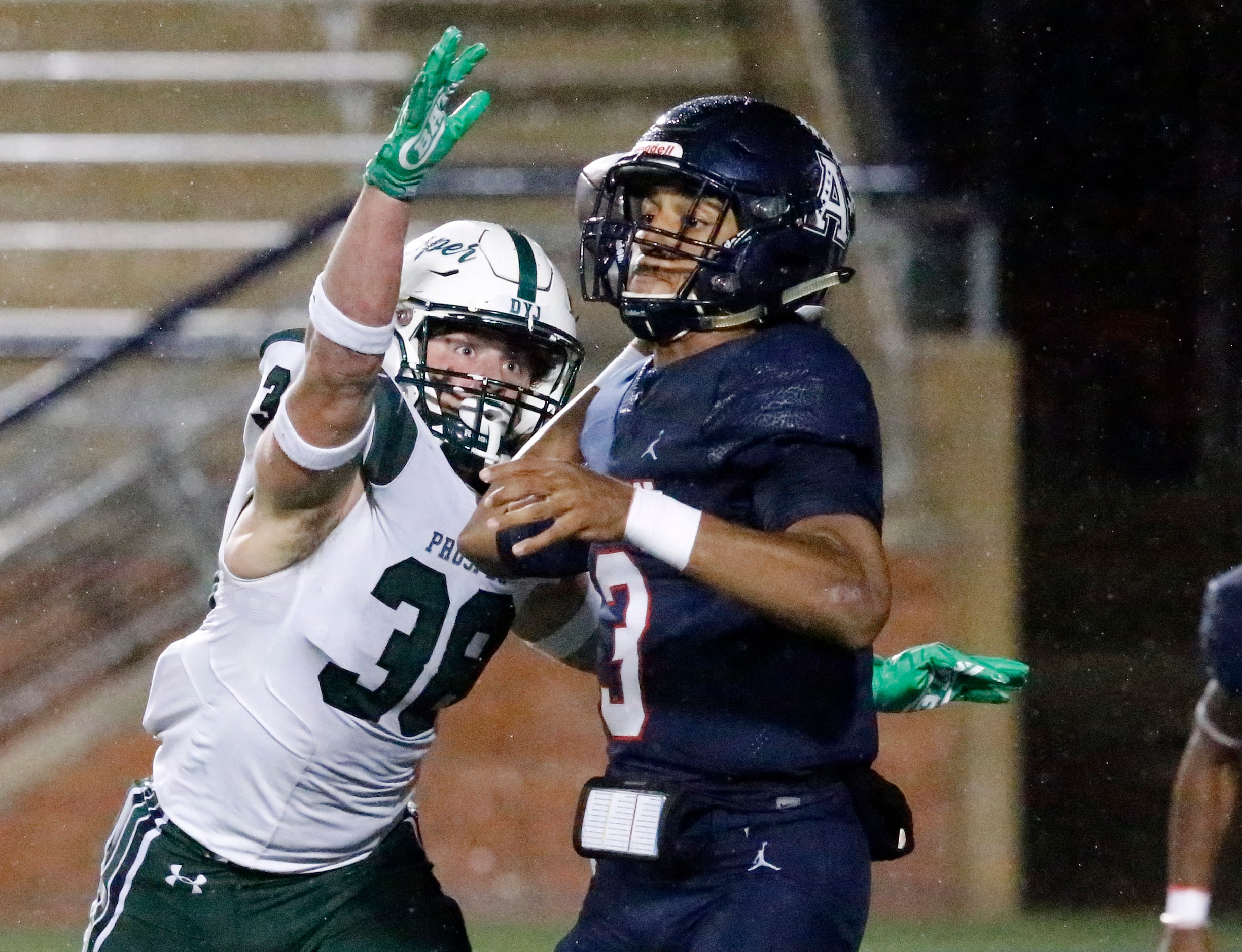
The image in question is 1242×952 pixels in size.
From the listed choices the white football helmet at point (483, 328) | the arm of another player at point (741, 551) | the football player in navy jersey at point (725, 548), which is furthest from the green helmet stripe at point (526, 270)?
the arm of another player at point (741, 551)

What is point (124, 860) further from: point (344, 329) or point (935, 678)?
point (935, 678)

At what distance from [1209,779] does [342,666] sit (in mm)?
1246

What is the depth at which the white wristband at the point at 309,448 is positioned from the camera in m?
1.83

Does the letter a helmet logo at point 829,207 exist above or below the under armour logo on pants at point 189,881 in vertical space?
above

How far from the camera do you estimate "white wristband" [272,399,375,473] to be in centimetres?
183

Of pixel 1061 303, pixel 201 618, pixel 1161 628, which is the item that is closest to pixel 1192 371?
pixel 1061 303

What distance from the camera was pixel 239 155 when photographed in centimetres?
561

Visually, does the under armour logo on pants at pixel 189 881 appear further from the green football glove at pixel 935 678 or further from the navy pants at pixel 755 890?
the green football glove at pixel 935 678

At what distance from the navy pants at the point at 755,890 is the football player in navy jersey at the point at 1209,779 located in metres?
0.75

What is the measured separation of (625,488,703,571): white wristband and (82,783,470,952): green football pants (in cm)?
75

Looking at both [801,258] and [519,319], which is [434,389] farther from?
[801,258]

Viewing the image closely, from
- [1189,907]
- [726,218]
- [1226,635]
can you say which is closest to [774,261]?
[726,218]

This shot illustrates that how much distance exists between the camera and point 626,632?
186cm

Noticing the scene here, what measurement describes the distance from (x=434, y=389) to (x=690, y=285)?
43 centimetres
